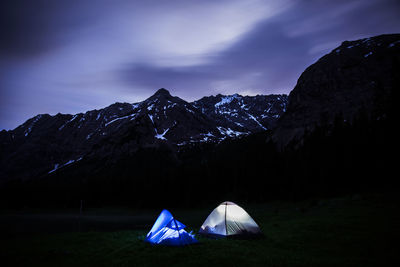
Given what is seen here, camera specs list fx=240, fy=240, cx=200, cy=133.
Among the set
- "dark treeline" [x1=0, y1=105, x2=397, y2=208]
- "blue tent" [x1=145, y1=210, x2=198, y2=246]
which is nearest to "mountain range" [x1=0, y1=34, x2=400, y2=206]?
"dark treeline" [x1=0, y1=105, x2=397, y2=208]

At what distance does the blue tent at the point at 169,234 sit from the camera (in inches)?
648

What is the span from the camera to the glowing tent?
1934 cm

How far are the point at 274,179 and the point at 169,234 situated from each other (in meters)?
74.4

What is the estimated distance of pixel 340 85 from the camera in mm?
169375

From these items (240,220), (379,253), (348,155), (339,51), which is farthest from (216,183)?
(339,51)

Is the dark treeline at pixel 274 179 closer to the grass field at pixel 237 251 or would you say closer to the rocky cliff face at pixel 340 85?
the grass field at pixel 237 251

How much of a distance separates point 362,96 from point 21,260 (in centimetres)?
17868

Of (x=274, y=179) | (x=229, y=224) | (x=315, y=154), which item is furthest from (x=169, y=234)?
(x=274, y=179)

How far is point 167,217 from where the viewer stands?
18484mm

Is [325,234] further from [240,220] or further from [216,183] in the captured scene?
[216,183]

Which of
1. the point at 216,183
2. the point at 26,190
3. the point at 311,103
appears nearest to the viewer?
the point at 216,183

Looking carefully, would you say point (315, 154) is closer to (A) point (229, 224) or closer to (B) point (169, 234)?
(A) point (229, 224)

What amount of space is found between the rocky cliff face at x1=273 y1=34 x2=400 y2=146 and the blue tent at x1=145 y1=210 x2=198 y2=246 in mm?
151844

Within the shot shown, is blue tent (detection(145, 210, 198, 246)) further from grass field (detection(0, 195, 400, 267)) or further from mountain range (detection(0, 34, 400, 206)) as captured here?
mountain range (detection(0, 34, 400, 206))
